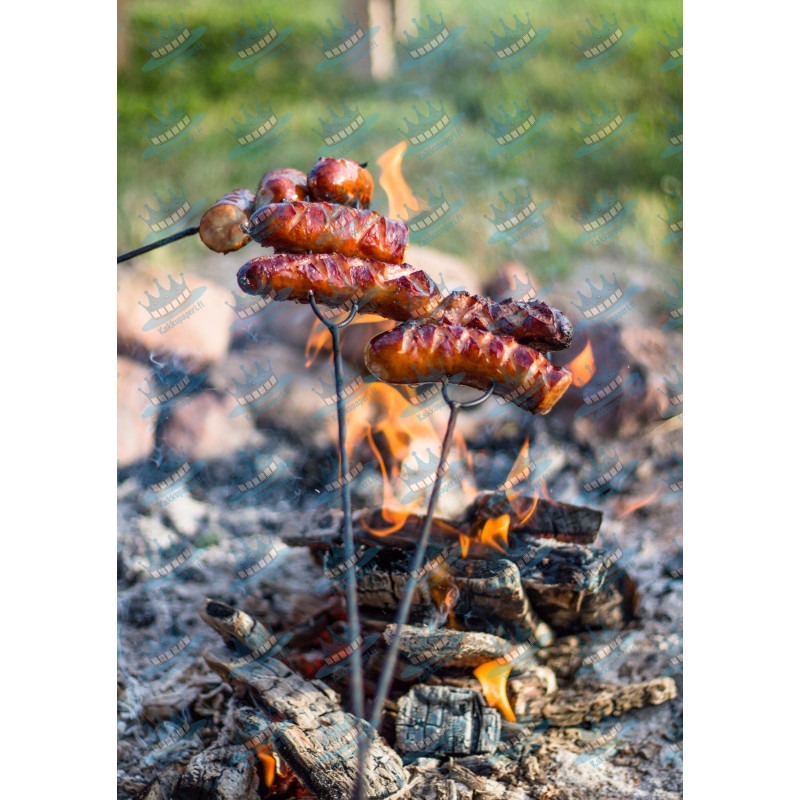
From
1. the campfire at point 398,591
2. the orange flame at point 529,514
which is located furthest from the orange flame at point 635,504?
the orange flame at point 529,514

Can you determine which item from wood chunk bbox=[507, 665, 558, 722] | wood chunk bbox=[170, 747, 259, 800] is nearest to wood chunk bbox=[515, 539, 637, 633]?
wood chunk bbox=[507, 665, 558, 722]

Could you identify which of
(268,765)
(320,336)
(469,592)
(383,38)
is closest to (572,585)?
(469,592)

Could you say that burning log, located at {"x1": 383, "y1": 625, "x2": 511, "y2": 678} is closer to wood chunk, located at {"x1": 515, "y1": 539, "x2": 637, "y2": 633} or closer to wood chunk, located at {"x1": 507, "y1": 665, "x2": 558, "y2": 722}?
wood chunk, located at {"x1": 507, "y1": 665, "x2": 558, "y2": 722}

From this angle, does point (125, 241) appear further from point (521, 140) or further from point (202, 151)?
point (521, 140)

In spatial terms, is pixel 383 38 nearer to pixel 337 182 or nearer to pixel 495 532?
pixel 337 182

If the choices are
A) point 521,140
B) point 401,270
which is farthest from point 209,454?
point 521,140

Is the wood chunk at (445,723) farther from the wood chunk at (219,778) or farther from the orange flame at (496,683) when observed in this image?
the wood chunk at (219,778)
